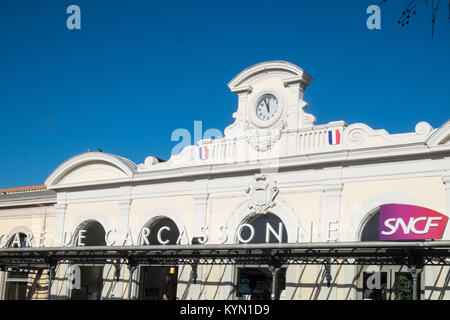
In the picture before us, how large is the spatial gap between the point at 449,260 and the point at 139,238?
1097 cm

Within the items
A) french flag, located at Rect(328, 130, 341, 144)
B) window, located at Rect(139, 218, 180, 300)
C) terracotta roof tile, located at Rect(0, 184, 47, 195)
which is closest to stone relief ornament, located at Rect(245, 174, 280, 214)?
french flag, located at Rect(328, 130, 341, 144)

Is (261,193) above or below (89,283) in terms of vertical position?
above

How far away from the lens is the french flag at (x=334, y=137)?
20484mm

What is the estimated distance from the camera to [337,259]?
19734 millimetres

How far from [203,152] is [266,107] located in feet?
9.11

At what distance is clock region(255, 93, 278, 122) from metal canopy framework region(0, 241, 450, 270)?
4900mm

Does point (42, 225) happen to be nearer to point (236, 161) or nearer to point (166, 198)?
point (166, 198)

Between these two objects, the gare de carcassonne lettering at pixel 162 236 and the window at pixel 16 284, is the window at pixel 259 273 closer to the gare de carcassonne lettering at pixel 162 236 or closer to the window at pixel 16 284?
the gare de carcassonne lettering at pixel 162 236

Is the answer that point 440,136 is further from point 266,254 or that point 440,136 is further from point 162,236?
point 162,236

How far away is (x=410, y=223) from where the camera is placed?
1808 centimetres

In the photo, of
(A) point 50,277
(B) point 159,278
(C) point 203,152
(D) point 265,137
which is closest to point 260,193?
(D) point 265,137

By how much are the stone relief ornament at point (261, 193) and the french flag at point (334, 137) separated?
2.32 metres

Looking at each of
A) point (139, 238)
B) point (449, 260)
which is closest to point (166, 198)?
point (139, 238)

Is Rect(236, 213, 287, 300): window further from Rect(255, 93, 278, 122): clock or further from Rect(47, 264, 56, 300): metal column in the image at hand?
Rect(47, 264, 56, 300): metal column
